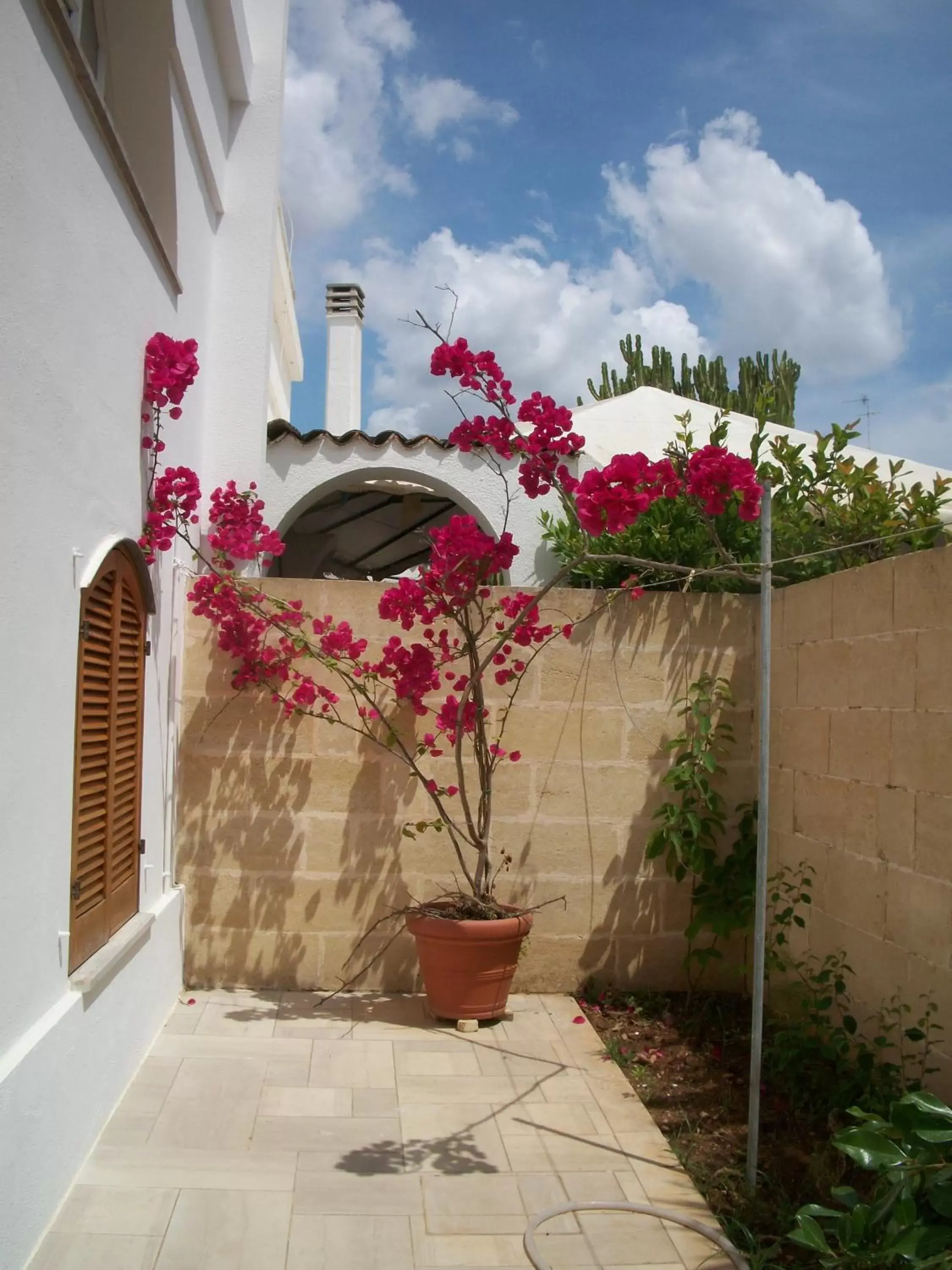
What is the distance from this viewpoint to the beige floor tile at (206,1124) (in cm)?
348

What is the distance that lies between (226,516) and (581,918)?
2.65m

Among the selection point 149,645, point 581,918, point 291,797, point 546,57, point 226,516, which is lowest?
point 581,918

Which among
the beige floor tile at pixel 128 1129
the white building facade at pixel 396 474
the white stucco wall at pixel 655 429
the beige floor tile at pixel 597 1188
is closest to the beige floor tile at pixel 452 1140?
the beige floor tile at pixel 597 1188

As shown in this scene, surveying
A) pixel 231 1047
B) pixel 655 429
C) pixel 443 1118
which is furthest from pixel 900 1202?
pixel 655 429

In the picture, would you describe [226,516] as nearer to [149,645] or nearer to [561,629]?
[149,645]

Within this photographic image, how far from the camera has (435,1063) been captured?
14.2ft

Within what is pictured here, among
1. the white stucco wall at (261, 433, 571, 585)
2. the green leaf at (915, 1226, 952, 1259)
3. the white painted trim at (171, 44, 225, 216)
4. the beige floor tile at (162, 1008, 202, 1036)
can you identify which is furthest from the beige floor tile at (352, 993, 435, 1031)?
the white painted trim at (171, 44, 225, 216)

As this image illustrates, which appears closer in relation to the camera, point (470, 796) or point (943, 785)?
point (943, 785)

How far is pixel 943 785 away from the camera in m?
3.37

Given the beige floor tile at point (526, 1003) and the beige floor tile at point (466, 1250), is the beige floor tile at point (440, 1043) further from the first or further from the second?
the beige floor tile at point (466, 1250)

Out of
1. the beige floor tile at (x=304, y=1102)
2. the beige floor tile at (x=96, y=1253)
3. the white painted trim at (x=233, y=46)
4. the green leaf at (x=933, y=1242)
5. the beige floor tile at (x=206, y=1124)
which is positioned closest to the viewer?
the green leaf at (x=933, y=1242)

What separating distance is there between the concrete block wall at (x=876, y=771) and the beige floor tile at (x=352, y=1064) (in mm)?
1785

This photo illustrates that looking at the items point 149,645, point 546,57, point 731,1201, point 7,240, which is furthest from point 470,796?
point 546,57

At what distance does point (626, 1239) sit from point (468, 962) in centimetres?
180
